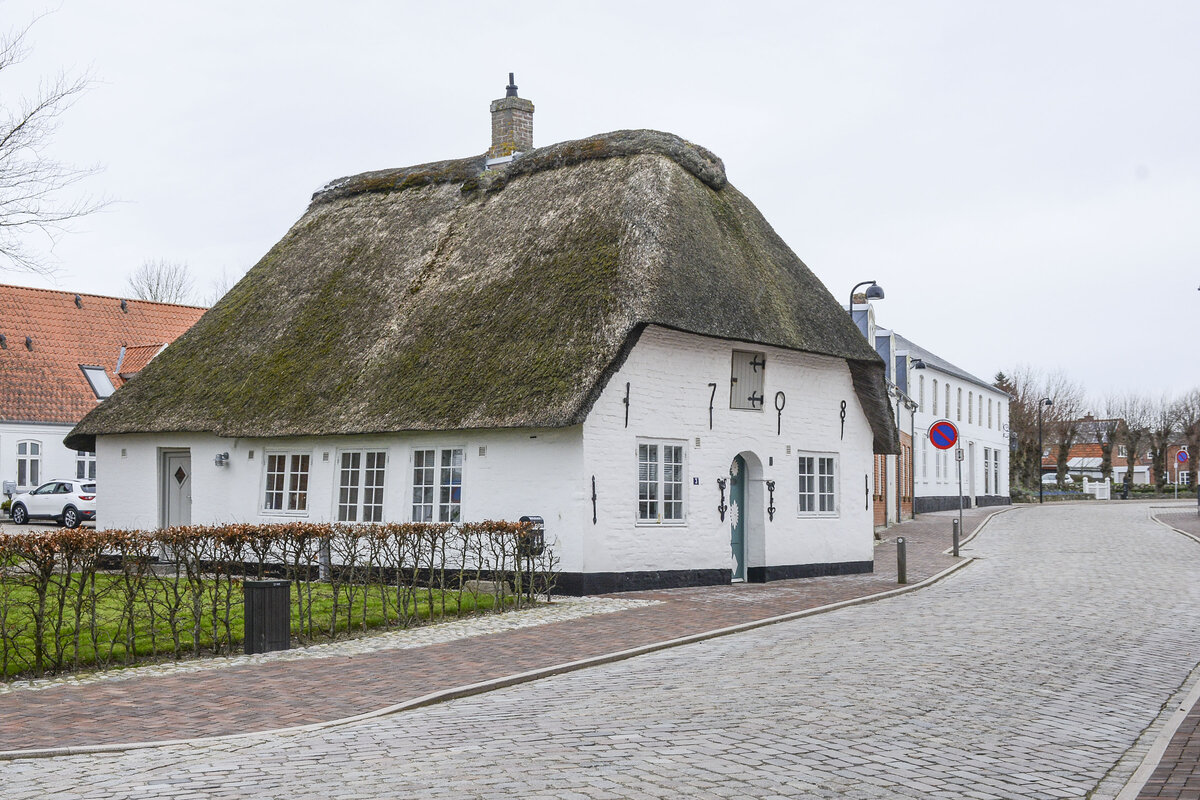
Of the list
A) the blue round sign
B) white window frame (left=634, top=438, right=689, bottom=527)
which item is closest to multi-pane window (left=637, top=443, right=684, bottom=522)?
white window frame (left=634, top=438, right=689, bottom=527)

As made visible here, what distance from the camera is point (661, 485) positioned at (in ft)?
62.3

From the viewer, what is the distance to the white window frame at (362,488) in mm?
20344

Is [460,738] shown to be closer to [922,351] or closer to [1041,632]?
[1041,632]

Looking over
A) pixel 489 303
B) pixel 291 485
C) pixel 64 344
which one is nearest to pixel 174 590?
pixel 489 303

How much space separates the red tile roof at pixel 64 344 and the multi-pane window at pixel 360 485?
22.3 metres

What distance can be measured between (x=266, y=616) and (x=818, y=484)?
12.2 m

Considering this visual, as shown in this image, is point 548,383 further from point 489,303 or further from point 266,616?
point 266,616

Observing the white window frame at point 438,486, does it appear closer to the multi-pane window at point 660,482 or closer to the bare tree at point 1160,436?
the multi-pane window at point 660,482

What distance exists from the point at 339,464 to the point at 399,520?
1.84 meters

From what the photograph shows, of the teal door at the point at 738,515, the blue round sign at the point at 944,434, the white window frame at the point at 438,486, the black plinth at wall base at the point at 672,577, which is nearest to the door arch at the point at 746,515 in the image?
the teal door at the point at 738,515

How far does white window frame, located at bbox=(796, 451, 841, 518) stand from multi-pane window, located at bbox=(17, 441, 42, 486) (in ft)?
90.3

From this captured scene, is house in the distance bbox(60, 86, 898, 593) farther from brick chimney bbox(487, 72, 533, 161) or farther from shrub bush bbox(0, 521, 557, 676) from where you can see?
shrub bush bbox(0, 521, 557, 676)

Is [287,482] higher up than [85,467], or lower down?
lower down

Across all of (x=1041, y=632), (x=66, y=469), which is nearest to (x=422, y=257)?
(x=1041, y=632)
